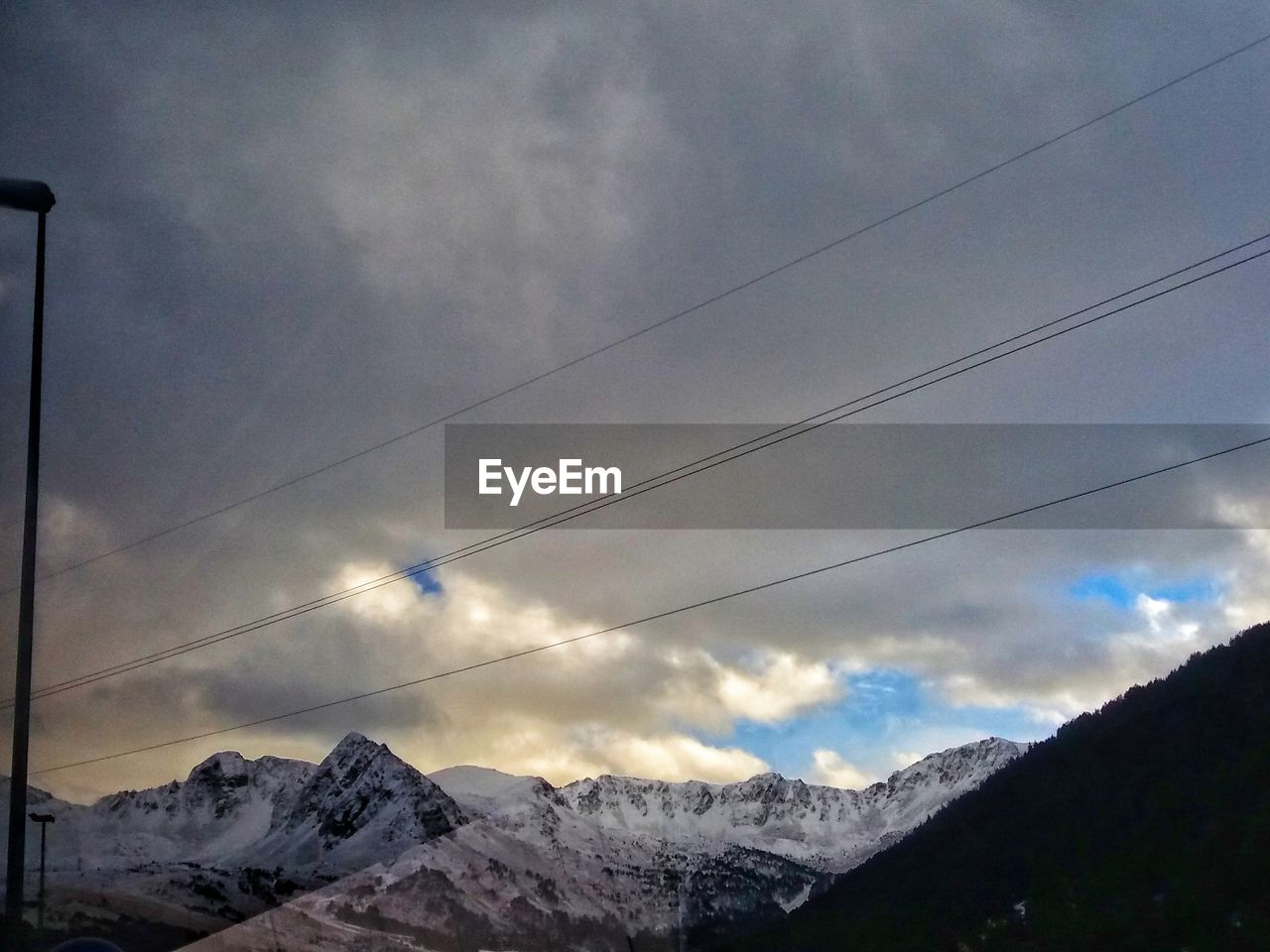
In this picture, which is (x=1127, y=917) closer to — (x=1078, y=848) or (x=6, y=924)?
(x=1078, y=848)

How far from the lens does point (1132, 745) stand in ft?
646

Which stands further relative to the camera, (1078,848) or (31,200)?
(1078,848)

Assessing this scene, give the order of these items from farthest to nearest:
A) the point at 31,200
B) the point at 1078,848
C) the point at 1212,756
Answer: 1. the point at 1078,848
2. the point at 1212,756
3. the point at 31,200

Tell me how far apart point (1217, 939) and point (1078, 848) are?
53656 mm

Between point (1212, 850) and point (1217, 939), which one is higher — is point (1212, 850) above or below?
above

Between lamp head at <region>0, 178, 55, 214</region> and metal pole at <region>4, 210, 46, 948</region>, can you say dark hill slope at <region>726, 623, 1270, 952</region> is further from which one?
lamp head at <region>0, 178, 55, 214</region>

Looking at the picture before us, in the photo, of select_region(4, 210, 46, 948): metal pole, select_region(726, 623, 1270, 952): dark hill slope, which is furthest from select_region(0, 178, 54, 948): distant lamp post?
select_region(726, 623, 1270, 952): dark hill slope

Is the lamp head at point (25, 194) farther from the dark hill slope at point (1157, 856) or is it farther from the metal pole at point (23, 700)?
the dark hill slope at point (1157, 856)

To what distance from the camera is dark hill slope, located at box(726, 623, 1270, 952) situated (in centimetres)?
13550

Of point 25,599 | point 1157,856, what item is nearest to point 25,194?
point 25,599

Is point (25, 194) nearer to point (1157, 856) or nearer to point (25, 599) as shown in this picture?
point (25, 599)

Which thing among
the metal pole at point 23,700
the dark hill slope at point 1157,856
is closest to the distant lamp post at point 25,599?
the metal pole at point 23,700

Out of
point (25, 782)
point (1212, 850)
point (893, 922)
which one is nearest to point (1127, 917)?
point (1212, 850)

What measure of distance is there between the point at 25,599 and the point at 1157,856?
16456 cm
